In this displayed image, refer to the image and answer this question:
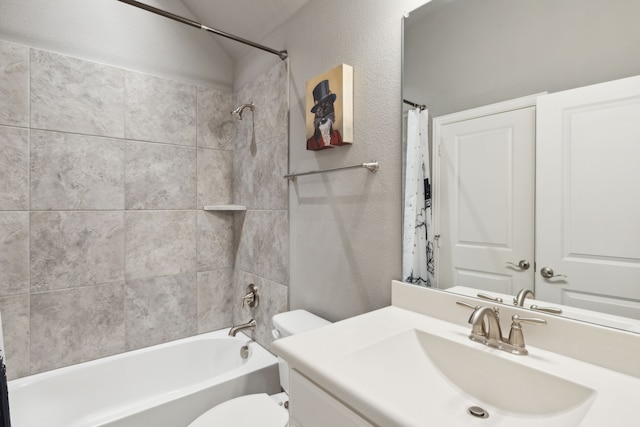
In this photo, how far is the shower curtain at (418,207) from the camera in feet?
3.64

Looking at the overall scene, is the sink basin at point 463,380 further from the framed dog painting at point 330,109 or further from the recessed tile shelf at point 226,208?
the recessed tile shelf at point 226,208

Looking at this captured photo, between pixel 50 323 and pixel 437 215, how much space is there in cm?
203

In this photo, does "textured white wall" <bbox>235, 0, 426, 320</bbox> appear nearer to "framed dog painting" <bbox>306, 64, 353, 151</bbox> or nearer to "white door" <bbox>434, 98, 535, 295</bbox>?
"framed dog painting" <bbox>306, 64, 353, 151</bbox>

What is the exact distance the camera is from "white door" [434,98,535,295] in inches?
34.4

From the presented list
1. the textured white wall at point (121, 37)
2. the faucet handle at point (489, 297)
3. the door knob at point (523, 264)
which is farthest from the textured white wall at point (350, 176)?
the textured white wall at point (121, 37)

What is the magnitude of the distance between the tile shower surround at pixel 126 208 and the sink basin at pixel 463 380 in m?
1.00

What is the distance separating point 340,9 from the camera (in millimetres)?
1393

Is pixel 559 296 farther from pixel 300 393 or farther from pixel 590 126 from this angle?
pixel 300 393

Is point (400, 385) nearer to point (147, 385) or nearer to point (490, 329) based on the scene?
point (490, 329)

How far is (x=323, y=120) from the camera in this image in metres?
1.43

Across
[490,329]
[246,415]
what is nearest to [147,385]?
[246,415]

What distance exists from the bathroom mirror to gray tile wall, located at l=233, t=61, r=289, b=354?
0.86 meters

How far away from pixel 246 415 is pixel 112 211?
1.35m

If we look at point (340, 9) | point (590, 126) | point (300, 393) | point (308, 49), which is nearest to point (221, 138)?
point (308, 49)
